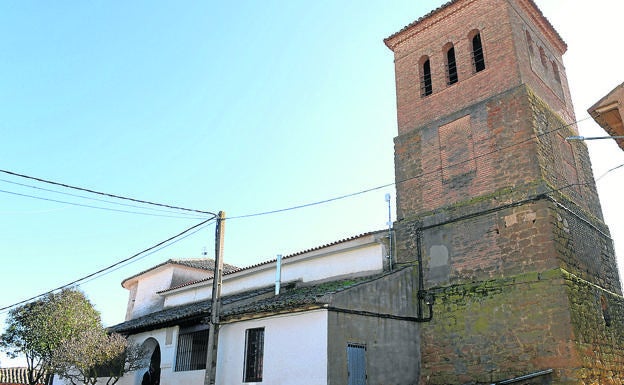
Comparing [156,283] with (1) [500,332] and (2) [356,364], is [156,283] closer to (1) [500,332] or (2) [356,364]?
(2) [356,364]

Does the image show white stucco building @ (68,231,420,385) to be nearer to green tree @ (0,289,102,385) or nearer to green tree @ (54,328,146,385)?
green tree @ (54,328,146,385)

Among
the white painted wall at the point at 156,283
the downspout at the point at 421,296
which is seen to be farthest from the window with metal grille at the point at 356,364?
the white painted wall at the point at 156,283

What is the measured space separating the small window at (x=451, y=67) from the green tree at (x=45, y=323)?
1841 cm

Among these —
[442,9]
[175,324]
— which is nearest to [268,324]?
[175,324]

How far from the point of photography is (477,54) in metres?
15.3

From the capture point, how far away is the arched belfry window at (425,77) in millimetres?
16141

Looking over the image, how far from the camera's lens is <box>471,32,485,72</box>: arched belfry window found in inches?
591

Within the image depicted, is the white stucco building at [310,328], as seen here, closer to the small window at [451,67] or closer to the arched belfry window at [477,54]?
the small window at [451,67]

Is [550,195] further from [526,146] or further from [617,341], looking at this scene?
[617,341]

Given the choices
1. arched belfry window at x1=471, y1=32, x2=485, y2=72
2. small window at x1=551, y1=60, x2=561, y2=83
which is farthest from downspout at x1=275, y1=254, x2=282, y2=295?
small window at x1=551, y1=60, x2=561, y2=83

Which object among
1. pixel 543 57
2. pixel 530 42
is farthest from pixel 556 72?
pixel 530 42

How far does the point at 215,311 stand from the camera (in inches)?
497

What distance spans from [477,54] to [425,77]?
1.87 m

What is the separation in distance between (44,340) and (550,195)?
2248 centimetres
